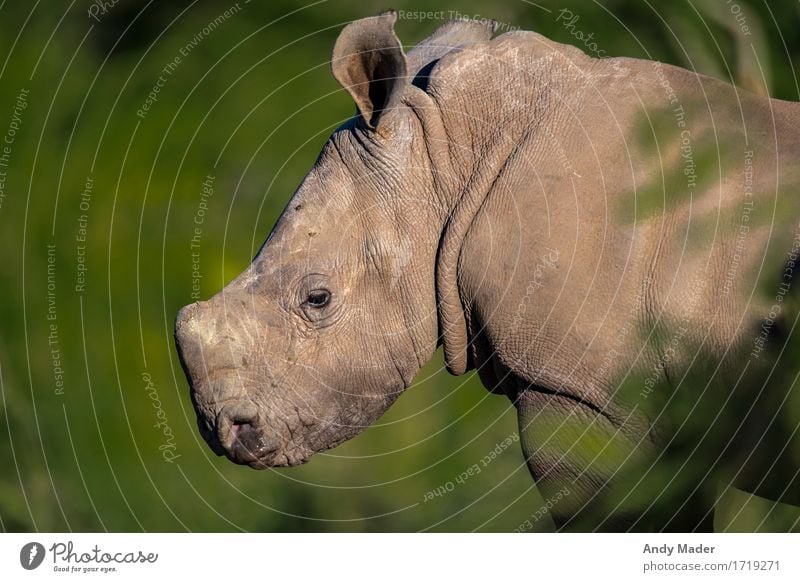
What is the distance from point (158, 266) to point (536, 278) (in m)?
8.88

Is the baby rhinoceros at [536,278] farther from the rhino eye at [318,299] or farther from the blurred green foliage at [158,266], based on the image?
the blurred green foliage at [158,266]

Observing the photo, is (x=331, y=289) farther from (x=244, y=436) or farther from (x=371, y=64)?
(x=371, y=64)

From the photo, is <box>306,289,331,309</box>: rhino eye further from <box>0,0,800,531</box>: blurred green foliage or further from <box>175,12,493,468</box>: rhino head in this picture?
<box>0,0,800,531</box>: blurred green foliage

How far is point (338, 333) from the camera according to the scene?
20.9ft

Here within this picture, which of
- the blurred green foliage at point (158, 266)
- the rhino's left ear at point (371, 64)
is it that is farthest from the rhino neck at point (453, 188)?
the blurred green foliage at point (158, 266)

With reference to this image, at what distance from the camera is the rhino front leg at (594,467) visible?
602 cm

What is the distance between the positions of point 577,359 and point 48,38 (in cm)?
739

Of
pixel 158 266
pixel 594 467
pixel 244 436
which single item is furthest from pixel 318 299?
pixel 158 266

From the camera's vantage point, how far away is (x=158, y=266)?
562 inches

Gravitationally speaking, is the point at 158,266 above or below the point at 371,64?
below

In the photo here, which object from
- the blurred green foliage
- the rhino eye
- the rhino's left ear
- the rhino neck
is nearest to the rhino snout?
the rhino eye

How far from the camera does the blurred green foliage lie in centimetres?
1204

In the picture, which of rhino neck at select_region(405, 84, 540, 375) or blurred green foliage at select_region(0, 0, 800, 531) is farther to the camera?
blurred green foliage at select_region(0, 0, 800, 531)
